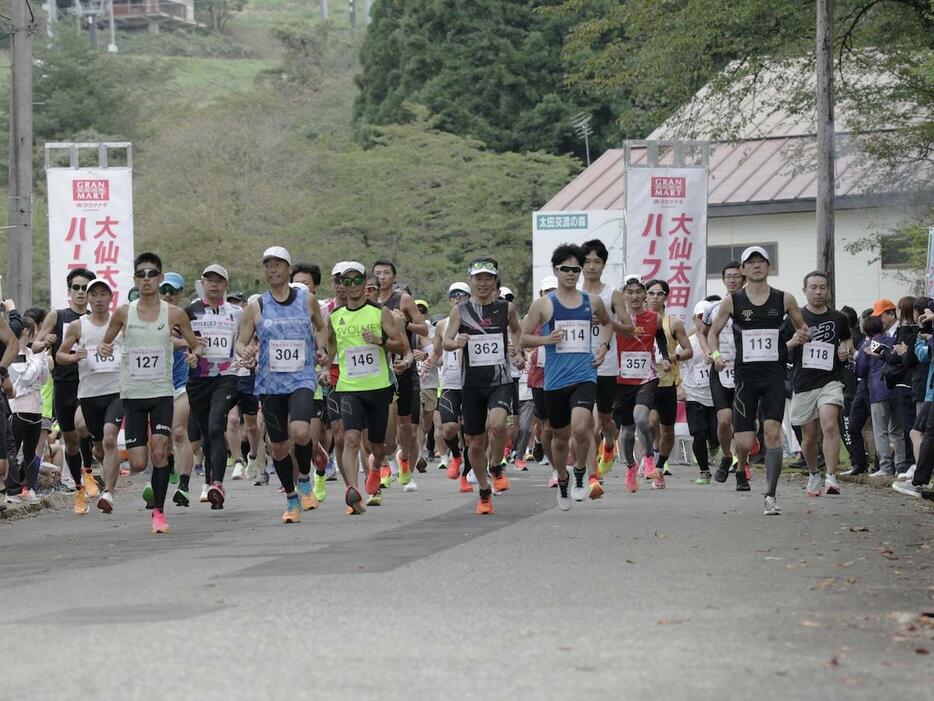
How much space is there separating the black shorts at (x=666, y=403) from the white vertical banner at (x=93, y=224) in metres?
8.63

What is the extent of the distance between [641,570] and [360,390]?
17.2 ft

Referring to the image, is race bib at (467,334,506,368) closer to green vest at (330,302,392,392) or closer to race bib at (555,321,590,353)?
race bib at (555,321,590,353)

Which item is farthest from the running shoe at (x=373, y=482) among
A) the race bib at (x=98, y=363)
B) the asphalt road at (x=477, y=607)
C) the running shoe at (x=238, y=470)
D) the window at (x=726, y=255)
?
the window at (x=726, y=255)

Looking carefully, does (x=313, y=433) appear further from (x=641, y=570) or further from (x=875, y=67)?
(x=875, y=67)

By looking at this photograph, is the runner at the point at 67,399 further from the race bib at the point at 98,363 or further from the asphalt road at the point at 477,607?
the asphalt road at the point at 477,607

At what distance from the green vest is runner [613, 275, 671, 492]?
4.13 meters

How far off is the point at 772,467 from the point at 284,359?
160 inches

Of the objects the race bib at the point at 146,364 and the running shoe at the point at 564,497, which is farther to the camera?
the running shoe at the point at 564,497

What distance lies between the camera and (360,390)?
15.2 m

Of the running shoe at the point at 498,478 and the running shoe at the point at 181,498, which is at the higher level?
the running shoe at the point at 498,478

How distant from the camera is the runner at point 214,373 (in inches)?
631

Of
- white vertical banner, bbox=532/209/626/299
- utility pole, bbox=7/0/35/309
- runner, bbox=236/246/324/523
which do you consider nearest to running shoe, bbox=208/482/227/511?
runner, bbox=236/246/324/523

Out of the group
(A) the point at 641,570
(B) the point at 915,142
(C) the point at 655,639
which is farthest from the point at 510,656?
(B) the point at 915,142

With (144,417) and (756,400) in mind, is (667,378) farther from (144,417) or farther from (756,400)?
(144,417)
